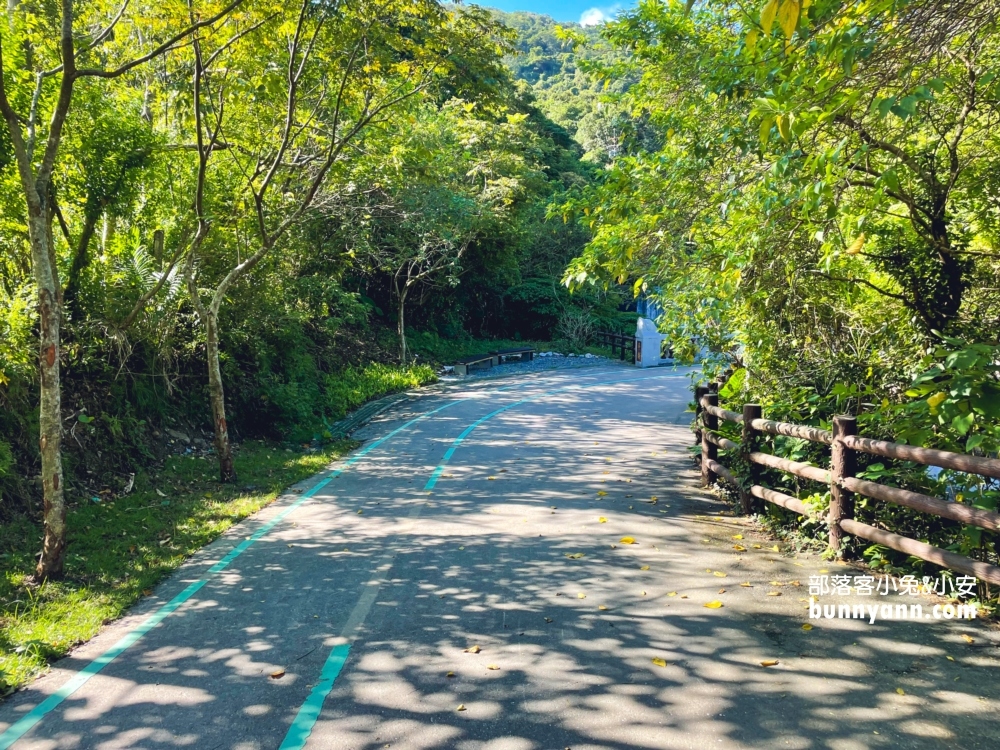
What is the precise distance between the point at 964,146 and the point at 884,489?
4281 millimetres

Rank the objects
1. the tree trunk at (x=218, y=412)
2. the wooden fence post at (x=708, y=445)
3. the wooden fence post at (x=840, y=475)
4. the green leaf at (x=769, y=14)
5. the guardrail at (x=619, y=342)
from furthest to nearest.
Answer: the guardrail at (x=619, y=342)
the tree trunk at (x=218, y=412)
the wooden fence post at (x=708, y=445)
the wooden fence post at (x=840, y=475)
the green leaf at (x=769, y=14)

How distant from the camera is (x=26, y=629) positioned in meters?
5.91

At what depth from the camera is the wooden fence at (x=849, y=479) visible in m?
5.09

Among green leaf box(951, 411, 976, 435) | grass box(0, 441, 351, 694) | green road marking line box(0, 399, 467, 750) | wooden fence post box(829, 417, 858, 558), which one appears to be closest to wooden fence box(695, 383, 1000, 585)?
wooden fence post box(829, 417, 858, 558)

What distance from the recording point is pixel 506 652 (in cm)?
517

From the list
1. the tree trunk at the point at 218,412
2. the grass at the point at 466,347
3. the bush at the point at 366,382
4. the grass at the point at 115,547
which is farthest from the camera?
the grass at the point at 466,347

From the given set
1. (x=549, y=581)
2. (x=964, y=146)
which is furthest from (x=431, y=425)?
(x=964, y=146)

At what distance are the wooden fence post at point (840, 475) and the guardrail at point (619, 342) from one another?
106 ft

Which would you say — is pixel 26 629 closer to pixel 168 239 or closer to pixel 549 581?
pixel 549 581

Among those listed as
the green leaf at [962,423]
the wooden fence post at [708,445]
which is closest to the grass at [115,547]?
the green leaf at [962,423]

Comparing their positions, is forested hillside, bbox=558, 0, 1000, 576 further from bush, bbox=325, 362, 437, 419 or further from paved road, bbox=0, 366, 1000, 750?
bush, bbox=325, 362, 437, 419

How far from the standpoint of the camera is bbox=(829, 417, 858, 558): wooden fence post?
660cm

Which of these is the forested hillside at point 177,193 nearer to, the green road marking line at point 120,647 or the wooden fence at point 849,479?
the green road marking line at point 120,647

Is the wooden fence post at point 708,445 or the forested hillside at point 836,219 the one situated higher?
the forested hillside at point 836,219
